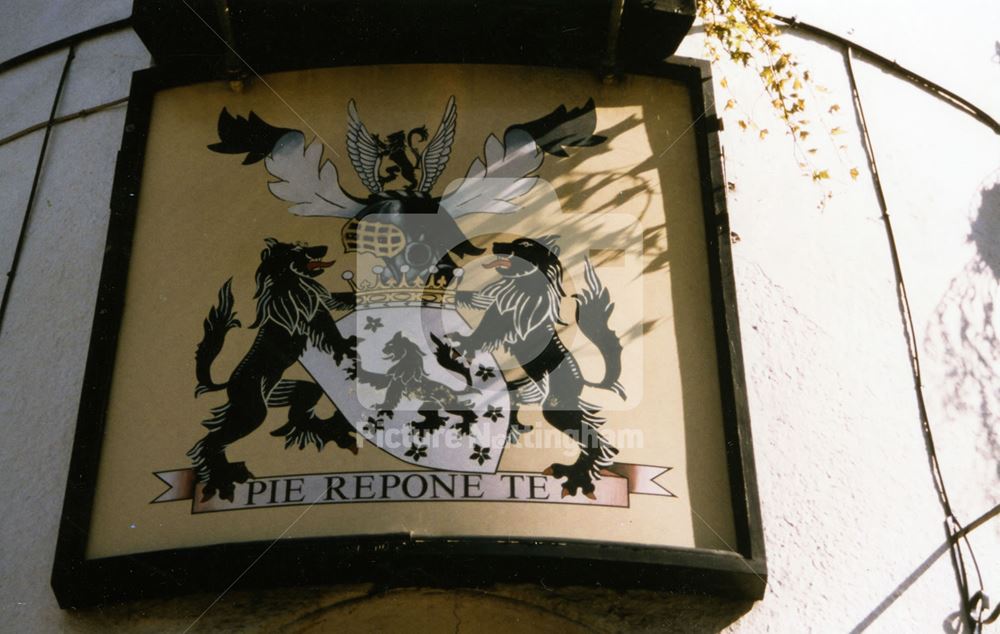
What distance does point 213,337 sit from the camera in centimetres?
520

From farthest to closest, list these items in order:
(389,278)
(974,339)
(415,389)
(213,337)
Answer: (974,339) → (389,278) → (213,337) → (415,389)

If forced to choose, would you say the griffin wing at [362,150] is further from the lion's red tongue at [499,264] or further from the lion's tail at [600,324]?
the lion's tail at [600,324]

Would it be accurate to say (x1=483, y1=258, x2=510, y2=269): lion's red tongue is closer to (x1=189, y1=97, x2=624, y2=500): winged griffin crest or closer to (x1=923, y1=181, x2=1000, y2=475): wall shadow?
(x1=189, y1=97, x2=624, y2=500): winged griffin crest

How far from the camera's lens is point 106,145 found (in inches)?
241

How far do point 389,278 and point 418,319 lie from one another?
239mm

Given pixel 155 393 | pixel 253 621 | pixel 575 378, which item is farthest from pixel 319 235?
pixel 253 621

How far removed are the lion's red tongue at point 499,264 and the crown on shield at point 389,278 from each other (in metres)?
0.13

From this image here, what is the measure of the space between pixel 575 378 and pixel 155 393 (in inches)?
69.2

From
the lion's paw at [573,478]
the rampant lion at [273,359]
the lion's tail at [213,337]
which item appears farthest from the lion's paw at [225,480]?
the lion's paw at [573,478]

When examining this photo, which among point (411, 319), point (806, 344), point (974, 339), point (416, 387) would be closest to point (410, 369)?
point (416, 387)

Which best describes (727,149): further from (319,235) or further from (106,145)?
(106,145)

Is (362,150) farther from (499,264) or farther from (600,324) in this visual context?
(600,324)

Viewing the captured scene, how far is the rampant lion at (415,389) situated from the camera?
500 centimetres

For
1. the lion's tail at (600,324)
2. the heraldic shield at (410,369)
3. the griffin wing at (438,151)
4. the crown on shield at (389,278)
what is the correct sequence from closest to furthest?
the heraldic shield at (410,369) → the lion's tail at (600,324) → the crown on shield at (389,278) → the griffin wing at (438,151)
